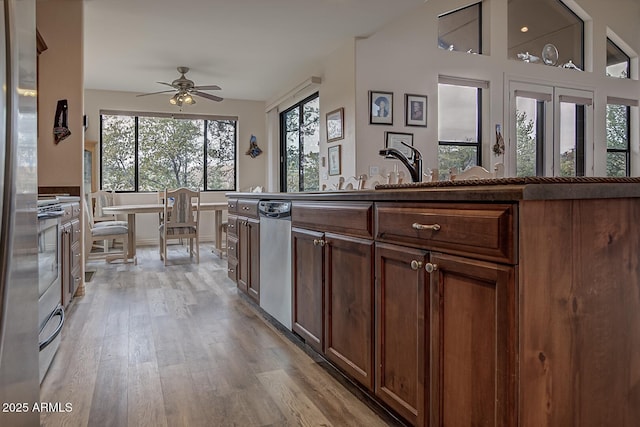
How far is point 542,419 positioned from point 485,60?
17.0ft

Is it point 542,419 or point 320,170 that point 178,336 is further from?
point 320,170

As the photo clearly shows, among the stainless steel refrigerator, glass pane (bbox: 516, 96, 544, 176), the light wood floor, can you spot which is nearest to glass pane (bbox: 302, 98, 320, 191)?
glass pane (bbox: 516, 96, 544, 176)

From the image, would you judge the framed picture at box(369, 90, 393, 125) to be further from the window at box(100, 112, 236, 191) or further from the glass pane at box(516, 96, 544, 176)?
the window at box(100, 112, 236, 191)

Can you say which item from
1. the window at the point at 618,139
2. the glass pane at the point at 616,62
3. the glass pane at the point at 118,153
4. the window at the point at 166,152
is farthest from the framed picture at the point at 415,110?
the glass pane at the point at 118,153

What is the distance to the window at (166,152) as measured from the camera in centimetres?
697

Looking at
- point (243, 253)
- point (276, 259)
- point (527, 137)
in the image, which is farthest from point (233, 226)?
point (527, 137)

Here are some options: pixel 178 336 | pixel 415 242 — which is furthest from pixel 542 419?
pixel 178 336

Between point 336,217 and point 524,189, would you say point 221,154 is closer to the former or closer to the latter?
point 336,217

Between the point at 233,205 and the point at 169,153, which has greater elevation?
the point at 169,153

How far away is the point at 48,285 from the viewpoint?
198 cm

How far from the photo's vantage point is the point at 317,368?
2086 mm

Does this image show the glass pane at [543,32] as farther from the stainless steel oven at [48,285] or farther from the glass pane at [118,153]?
the glass pane at [118,153]

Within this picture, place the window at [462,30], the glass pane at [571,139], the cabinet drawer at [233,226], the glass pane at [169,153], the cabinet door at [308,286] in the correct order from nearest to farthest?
the cabinet door at [308,286]
the cabinet drawer at [233,226]
the window at [462,30]
the glass pane at [571,139]
the glass pane at [169,153]

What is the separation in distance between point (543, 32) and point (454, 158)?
96.5 inches
